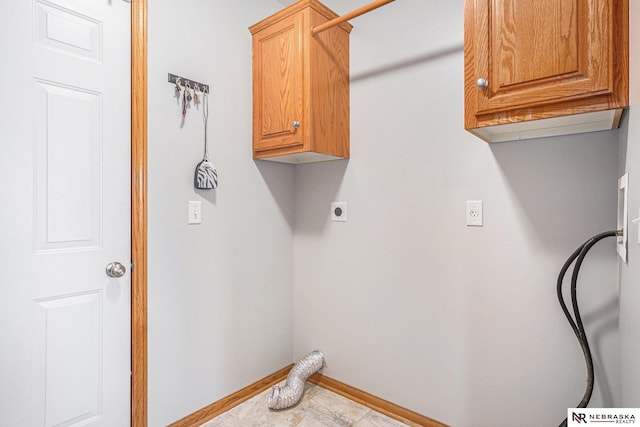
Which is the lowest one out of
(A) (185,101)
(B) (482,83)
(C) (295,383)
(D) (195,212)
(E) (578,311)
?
(C) (295,383)

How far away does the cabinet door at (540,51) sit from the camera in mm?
1055

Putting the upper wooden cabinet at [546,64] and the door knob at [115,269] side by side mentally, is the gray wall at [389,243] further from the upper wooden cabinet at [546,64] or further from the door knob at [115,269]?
the upper wooden cabinet at [546,64]

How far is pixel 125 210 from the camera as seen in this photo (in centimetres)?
161

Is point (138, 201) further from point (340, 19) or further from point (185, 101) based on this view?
point (340, 19)

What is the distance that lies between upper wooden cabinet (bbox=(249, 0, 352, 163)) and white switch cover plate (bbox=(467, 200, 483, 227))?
0.78 m

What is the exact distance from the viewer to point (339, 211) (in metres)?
2.15

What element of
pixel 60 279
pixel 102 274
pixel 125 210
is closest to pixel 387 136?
pixel 125 210

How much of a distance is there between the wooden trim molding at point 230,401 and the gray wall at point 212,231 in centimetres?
4

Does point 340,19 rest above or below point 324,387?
above

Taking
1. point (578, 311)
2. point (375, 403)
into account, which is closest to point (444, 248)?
point (578, 311)

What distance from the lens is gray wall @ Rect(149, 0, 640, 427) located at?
4.81 feet

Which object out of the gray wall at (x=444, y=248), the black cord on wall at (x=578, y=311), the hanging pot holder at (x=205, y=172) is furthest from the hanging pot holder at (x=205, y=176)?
the black cord on wall at (x=578, y=311)

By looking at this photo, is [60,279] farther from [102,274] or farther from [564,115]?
[564,115]

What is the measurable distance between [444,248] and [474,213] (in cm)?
23
